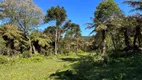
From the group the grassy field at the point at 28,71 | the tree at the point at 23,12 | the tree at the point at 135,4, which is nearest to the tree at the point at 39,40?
the tree at the point at 23,12

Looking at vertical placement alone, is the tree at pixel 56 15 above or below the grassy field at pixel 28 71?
above

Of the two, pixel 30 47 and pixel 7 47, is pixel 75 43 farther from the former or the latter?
pixel 7 47

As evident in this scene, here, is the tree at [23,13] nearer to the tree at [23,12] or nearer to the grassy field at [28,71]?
the tree at [23,12]


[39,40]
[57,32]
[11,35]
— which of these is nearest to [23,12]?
[11,35]

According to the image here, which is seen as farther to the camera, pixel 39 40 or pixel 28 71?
pixel 39 40

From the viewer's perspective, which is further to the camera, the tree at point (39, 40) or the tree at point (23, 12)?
the tree at point (39, 40)

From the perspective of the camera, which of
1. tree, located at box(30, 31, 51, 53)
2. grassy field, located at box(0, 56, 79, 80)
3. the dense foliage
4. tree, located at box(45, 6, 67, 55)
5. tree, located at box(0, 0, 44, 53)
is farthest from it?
tree, located at box(45, 6, 67, 55)

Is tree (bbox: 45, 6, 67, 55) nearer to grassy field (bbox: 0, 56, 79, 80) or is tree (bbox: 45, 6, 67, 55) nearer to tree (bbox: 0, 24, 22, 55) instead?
tree (bbox: 0, 24, 22, 55)

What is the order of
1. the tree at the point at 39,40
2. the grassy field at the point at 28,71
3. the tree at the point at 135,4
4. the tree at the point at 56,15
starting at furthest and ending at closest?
the tree at the point at 56,15
the tree at the point at 39,40
the tree at the point at 135,4
the grassy field at the point at 28,71

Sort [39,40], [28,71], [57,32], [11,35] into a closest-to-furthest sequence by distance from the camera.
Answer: [28,71] → [11,35] → [39,40] → [57,32]

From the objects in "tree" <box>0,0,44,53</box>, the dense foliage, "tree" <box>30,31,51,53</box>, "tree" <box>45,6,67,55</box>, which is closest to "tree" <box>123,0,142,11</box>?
the dense foliage

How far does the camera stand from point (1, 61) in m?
22.9

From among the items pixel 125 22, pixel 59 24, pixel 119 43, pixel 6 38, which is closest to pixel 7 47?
pixel 6 38

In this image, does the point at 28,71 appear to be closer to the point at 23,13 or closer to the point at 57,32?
the point at 23,13
